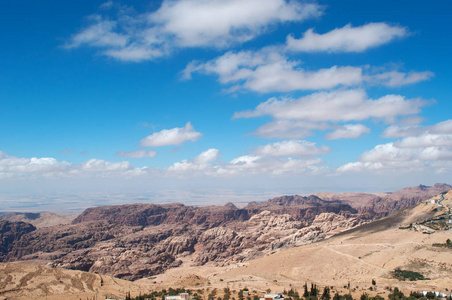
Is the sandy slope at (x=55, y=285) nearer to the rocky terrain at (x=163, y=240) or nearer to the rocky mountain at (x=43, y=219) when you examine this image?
the rocky terrain at (x=163, y=240)

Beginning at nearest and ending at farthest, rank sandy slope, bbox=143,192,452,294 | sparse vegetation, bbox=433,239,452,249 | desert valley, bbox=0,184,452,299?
sandy slope, bbox=143,192,452,294 < desert valley, bbox=0,184,452,299 < sparse vegetation, bbox=433,239,452,249

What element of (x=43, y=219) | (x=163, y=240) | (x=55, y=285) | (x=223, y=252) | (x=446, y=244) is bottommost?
(x=223, y=252)

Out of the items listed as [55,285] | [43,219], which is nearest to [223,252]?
[55,285]

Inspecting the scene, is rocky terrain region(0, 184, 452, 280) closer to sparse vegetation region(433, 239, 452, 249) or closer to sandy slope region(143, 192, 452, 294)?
sandy slope region(143, 192, 452, 294)

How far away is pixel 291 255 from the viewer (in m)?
76.4

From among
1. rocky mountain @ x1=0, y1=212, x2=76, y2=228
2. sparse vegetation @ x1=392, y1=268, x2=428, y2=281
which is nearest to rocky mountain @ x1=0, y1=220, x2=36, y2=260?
rocky mountain @ x1=0, y1=212, x2=76, y2=228

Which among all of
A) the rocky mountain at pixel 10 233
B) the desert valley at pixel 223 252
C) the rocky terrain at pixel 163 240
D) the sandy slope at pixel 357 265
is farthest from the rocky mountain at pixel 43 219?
the sandy slope at pixel 357 265

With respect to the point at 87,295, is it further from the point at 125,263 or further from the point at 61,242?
the point at 61,242

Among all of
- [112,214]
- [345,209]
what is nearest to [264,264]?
[345,209]

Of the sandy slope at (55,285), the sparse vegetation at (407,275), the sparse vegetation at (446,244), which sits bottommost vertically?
the sandy slope at (55,285)

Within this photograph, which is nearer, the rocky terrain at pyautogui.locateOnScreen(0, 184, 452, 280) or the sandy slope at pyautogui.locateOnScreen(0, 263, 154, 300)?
the sandy slope at pyautogui.locateOnScreen(0, 263, 154, 300)

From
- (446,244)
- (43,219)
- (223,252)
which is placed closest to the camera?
(446,244)

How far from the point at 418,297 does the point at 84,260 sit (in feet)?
296

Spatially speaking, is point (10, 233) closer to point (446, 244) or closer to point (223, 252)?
point (223, 252)
